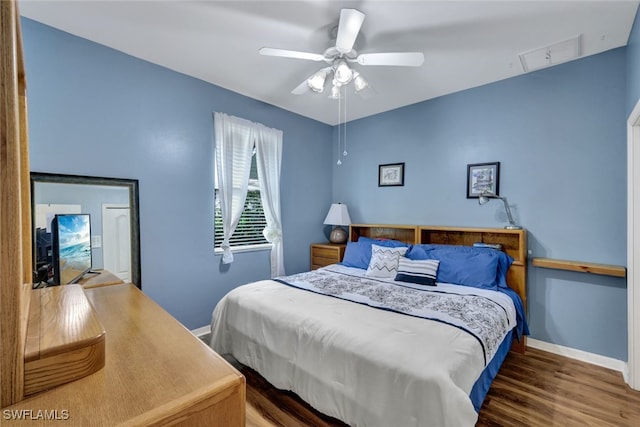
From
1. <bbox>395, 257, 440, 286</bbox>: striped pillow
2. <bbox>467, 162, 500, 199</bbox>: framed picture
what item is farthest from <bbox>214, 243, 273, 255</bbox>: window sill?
<bbox>467, 162, 500, 199</bbox>: framed picture

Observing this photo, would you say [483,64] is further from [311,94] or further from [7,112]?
[7,112]

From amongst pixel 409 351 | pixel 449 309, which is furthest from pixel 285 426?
pixel 449 309

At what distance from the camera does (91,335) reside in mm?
620

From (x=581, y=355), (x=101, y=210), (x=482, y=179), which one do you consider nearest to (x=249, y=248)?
(x=101, y=210)

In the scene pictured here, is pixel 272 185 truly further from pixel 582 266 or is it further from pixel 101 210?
pixel 582 266

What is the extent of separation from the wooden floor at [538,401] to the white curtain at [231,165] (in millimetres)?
1529

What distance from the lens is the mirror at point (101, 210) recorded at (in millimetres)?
2113

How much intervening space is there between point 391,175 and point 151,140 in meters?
2.87

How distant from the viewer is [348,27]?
183cm

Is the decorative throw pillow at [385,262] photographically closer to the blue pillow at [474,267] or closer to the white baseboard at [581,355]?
the blue pillow at [474,267]

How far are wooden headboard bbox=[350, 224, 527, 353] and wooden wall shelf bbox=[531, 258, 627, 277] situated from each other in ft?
0.50

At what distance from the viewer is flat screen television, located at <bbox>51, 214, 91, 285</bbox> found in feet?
5.24

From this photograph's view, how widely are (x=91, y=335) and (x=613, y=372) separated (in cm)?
361

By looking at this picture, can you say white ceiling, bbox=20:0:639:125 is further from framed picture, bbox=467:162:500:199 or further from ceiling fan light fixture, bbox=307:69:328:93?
framed picture, bbox=467:162:500:199
